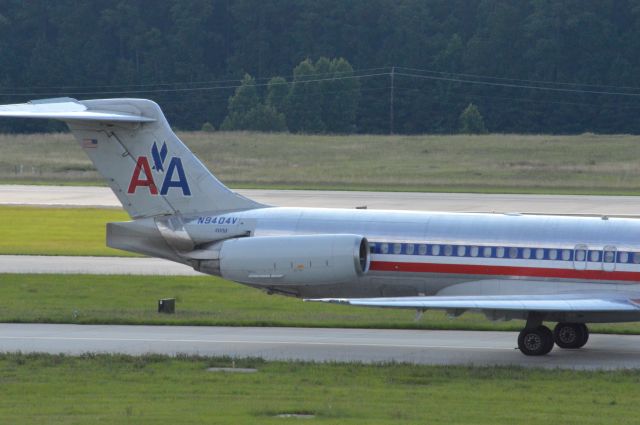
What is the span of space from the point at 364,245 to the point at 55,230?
2564 cm

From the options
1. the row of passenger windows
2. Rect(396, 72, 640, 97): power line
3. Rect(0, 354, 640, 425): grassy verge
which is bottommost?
Rect(0, 354, 640, 425): grassy verge

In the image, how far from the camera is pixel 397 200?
196 feet

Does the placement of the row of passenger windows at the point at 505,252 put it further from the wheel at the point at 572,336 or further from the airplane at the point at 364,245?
the wheel at the point at 572,336

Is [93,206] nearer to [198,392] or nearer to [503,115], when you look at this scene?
[198,392]

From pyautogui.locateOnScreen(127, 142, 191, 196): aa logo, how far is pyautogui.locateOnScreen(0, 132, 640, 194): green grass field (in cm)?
4284

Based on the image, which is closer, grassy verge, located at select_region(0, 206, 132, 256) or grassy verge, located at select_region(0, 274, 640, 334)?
grassy verge, located at select_region(0, 274, 640, 334)

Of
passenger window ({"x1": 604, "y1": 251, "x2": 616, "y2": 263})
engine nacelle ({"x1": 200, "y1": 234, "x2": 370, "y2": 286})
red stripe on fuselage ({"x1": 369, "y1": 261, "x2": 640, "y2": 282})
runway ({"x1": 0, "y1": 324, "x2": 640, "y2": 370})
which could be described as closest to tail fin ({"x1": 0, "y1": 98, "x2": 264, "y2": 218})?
engine nacelle ({"x1": 200, "y1": 234, "x2": 370, "y2": 286})

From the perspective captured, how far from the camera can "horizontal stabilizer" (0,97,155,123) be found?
2512 cm

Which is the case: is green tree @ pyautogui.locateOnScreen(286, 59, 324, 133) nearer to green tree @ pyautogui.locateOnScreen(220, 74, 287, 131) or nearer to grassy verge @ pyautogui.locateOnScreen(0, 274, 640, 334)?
green tree @ pyautogui.locateOnScreen(220, 74, 287, 131)

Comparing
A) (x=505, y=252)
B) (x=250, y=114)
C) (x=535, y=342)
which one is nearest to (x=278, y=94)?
(x=250, y=114)

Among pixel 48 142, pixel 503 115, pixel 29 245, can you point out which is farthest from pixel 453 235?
pixel 503 115

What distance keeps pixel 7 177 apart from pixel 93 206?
2266cm

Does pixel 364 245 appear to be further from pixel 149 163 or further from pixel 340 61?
pixel 340 61

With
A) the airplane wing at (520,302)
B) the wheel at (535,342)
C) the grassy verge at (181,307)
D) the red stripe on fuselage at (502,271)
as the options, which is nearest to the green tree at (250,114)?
the grassy verge at (181,307)
